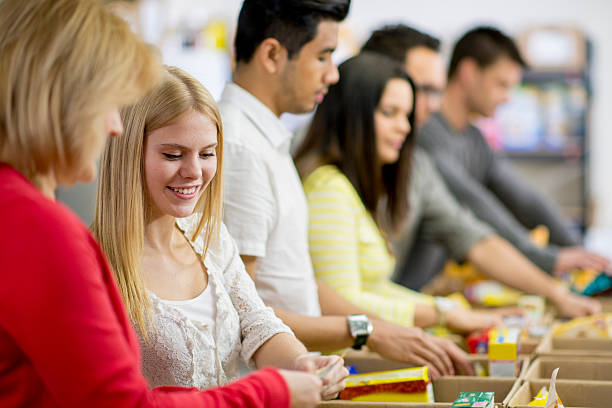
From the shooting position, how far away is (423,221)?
2.99 m

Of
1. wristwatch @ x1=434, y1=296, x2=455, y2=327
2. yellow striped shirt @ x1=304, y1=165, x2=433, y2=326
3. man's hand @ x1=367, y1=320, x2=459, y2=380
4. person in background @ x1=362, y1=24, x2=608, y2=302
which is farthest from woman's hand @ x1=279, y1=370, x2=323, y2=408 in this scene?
person in background @ x1=362, y1=24, x2=608, y2=302

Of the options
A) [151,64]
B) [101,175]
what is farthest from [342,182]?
[151,64]

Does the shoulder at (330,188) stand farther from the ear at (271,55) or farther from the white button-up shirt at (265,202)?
the ear at (271,55)

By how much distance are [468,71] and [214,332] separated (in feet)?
8.97

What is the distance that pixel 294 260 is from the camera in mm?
1694

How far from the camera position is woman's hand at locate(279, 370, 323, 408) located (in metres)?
0.99

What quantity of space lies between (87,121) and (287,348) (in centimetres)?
60

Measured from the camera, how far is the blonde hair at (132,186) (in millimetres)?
1224

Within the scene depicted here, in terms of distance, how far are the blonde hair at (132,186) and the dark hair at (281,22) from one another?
1.51ft

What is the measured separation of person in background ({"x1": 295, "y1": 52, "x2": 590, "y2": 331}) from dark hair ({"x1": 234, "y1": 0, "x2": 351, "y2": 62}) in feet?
1.50

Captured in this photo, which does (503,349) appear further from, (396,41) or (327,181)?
(396,41)

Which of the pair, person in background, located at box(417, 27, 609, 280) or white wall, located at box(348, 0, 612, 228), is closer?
person in background, located at box(417, 27, 609, 280)

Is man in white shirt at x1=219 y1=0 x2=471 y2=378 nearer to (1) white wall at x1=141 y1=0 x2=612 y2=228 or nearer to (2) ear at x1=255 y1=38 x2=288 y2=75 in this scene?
(2) ear at x1=255 y1=38 x2=288 y2=75

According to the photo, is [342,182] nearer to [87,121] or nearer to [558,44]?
[87,121]
